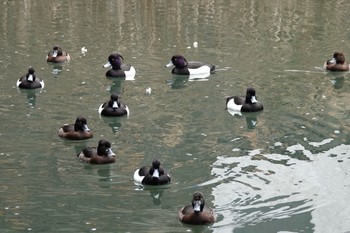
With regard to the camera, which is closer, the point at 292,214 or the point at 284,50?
the point at 292,214

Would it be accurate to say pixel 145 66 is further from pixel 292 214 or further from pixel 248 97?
pixel 292 214

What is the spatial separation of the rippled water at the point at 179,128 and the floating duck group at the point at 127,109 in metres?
0.18

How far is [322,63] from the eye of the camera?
25688mm

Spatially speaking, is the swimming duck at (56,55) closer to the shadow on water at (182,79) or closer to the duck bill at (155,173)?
the shadow on water at (182,79)

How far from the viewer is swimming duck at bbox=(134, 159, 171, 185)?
15.6 metres

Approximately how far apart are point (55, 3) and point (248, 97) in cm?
1651

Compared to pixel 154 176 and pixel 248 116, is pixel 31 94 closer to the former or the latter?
pixel 248 116

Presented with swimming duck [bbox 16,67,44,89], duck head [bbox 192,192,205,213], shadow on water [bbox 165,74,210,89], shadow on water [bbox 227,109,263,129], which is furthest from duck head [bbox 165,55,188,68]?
duck head [bbox 192,192,205,213]

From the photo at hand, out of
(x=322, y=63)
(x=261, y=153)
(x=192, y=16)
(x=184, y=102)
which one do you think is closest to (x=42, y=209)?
(x=261, y=153)

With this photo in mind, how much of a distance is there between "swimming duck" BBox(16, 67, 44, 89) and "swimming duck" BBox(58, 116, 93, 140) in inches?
157

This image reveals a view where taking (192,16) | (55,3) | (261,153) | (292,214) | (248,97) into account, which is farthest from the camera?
(55,3)

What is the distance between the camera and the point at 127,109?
2023cm

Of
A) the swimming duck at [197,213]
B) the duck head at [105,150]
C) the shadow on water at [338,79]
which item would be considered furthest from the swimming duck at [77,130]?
the shadow on water at [338,79]

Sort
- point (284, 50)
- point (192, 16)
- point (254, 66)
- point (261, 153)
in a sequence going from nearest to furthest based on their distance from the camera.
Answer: point (261, 153)
point (254, 66)
point (284, 50)
point (192, 16)
